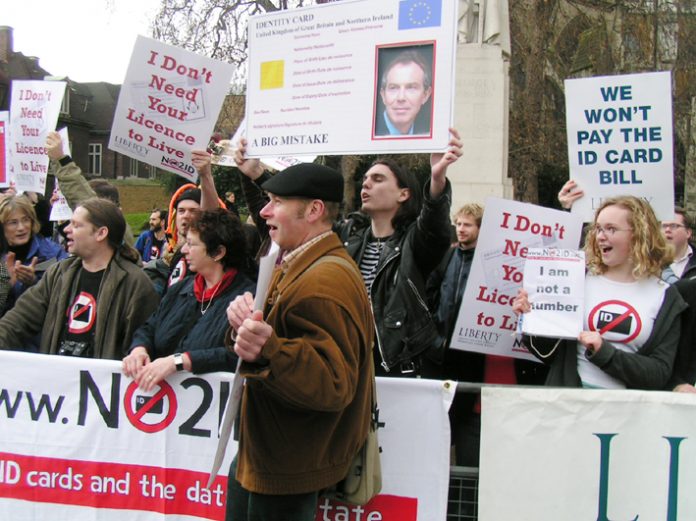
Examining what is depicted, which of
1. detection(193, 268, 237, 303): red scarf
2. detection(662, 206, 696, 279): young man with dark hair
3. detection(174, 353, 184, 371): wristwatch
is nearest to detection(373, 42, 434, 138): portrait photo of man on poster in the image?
detection(193, 268, 237, 303): red scarf

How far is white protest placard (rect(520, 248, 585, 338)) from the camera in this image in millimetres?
3262

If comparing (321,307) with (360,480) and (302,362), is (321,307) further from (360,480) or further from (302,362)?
(360,480)

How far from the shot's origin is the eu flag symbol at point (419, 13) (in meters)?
3.44

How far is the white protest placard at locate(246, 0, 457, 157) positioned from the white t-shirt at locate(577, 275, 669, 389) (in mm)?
1016

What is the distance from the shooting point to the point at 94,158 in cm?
6216

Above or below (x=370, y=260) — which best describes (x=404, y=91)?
above

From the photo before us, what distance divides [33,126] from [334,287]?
197 inches

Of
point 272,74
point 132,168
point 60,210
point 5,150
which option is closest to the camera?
point 272,74

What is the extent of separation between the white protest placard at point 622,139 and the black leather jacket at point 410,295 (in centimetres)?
94

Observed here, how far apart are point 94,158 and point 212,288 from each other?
2454 inches

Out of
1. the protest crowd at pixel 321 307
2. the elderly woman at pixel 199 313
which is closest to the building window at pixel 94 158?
the protest crowd at pixel 321 307

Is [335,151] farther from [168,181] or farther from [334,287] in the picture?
[168,181]

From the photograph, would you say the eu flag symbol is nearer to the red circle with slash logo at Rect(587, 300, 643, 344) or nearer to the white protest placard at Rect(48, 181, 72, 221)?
the red circle with slash logo at Rect(587, 300, 643, 344)

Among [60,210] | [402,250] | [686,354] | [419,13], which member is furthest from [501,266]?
[60,210]
